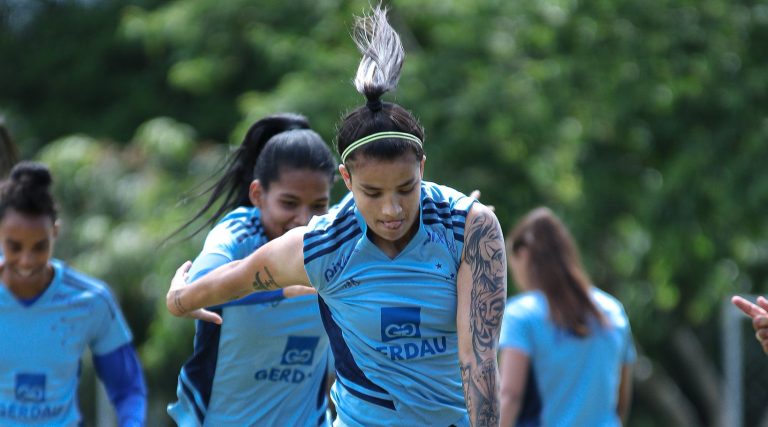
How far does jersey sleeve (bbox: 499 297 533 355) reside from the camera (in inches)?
237

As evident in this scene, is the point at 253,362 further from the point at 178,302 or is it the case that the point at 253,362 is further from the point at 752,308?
the point at 752,308

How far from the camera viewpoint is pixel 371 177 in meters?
3.60

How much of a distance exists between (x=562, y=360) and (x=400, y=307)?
2578 mm

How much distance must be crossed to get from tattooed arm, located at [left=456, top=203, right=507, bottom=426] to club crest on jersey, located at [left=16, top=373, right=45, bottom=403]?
7.50ft

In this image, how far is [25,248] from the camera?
5242 mm

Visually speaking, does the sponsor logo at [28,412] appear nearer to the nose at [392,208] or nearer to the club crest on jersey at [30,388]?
the club crest on jersey at [30,388]

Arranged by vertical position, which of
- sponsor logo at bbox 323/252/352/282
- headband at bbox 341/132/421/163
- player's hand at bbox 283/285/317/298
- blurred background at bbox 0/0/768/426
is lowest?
blurred background at bbox 0/0/768/426

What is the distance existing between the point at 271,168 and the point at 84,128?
11.8m

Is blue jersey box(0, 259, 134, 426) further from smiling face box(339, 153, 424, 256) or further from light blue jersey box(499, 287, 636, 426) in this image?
smiling face box(339, 153, 424, 256)

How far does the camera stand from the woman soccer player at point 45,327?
17.1ft

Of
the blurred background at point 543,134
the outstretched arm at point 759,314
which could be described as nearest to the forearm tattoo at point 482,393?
the outstretched arm at point 759,314

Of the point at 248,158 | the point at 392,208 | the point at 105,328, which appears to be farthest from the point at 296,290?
the point at 105,328

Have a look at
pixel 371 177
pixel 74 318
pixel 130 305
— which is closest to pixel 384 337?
pixel 371 177

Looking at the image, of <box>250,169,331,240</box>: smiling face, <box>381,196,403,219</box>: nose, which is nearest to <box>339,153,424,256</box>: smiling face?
<box>381,196,403,219</box>: nose
